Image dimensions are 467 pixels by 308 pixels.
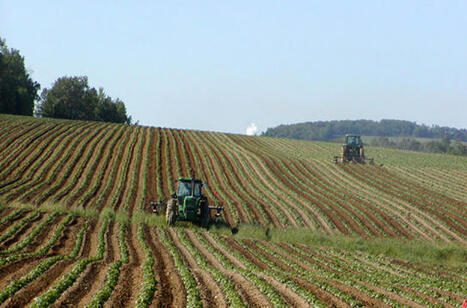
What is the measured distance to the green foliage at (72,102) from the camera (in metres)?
83.9

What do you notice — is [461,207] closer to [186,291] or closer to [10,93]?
[186,291]

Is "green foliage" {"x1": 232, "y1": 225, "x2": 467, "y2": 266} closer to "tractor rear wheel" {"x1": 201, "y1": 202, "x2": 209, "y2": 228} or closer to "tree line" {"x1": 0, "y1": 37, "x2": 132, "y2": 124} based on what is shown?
"tractor rear wheel" {"x1": 201, "y1": 202, "x2": 209, "y2": 228}

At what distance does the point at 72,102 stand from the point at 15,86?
12122mm

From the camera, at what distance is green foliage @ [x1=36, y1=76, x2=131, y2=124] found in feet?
275

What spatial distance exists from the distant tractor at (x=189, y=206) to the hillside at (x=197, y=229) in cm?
85

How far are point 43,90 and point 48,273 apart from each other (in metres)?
81.5

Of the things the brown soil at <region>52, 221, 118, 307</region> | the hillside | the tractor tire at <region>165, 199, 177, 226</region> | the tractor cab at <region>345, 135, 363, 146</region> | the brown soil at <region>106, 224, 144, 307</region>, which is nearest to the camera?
the brown soil at <region>52, 221, 118, 307</region>

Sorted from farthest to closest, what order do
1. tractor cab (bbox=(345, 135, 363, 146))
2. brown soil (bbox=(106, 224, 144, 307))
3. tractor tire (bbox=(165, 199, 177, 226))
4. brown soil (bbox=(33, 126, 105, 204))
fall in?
tractor cab (bbox=(345, 135, 363, 146)), brown soil (bbox=(33, 126, 105, 204)), tractor tire (bbox=(165, 199, 177, 226)), brown soil (bbox=(106, 224, 144, 307))

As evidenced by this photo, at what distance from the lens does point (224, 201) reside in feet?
91.2

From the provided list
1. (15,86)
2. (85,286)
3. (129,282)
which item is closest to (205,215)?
(129,282)

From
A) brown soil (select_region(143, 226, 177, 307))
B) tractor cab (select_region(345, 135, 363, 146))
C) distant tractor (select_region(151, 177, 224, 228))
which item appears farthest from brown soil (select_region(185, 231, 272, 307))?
tractor cab (select_region(345, 135, 363, 146))

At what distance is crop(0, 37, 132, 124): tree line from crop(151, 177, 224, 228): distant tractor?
58.7m

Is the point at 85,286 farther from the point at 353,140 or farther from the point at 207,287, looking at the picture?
the point at 353,140

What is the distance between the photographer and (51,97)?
275ft
